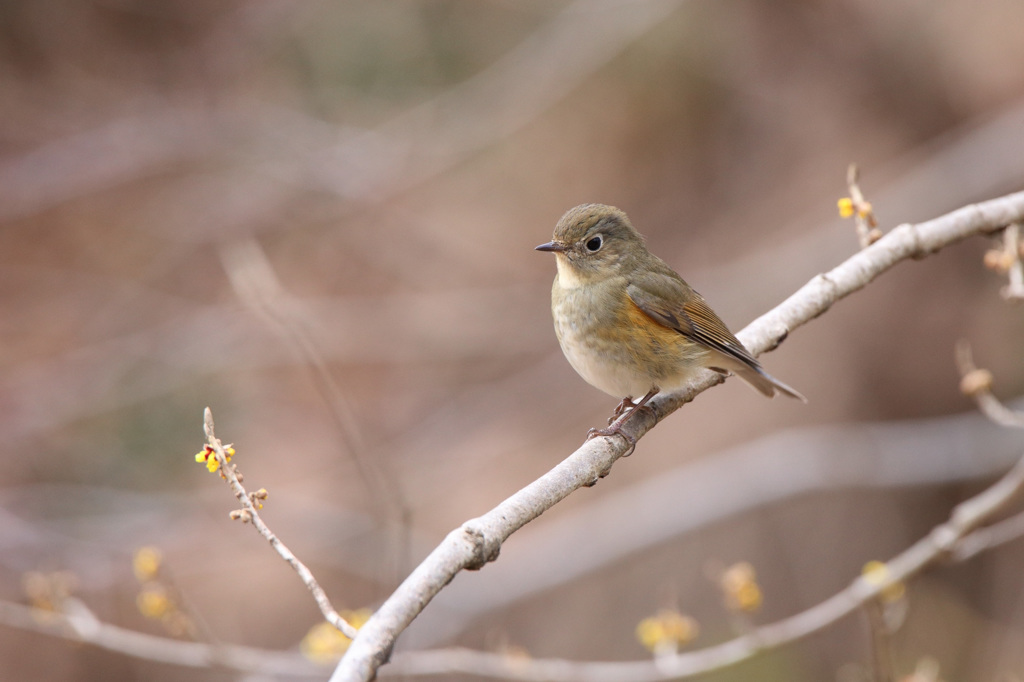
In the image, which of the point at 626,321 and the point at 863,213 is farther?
the point at 626,321

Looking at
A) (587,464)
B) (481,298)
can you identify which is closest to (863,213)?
(587,464)

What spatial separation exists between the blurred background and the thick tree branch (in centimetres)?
300

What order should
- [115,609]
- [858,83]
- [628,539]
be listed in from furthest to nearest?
[858,83]
[115,609]
[628,539]

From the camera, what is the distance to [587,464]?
2.45 meters

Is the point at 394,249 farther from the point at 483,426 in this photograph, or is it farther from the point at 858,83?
the point at 858,83

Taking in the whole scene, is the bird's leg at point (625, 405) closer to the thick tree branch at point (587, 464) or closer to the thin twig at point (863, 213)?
the thick tree branch at point (587, 464)

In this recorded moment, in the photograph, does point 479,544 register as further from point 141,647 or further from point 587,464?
point 141,647

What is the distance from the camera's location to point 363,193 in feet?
26.4

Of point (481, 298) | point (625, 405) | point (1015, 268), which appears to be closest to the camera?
point (1015, 268)

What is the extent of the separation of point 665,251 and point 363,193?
3.06 metres

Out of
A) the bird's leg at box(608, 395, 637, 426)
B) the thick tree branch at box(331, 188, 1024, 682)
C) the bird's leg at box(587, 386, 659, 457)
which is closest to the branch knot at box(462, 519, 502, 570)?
the thick tree branch at box(331, 188, 1024, 682)

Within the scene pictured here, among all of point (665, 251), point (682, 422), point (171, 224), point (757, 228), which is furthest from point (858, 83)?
point (171, 224)

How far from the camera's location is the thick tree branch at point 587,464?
162cm

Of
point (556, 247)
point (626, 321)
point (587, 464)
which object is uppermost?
point (556, 247)
